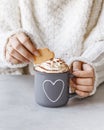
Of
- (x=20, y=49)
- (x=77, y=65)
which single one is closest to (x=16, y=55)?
(x=20, y=49)

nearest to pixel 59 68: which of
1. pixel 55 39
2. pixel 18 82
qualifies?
pixel 18 82

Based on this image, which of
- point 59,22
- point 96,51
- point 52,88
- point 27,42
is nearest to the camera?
point 52,88

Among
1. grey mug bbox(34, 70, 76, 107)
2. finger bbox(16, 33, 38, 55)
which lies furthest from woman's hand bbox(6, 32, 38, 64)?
grey mug bbox(34, 70, 76, 107)

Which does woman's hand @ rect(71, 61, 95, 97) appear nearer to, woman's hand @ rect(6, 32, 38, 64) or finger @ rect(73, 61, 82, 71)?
finger @ rect(73, 61, 82, 71)

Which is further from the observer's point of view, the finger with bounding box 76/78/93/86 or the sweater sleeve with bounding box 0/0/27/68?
the sweater sleeve with bounding box 0/0/27/68

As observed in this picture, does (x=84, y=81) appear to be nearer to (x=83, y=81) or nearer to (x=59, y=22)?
(x=83, y=81)

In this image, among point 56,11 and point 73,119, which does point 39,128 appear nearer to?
point 73,119
